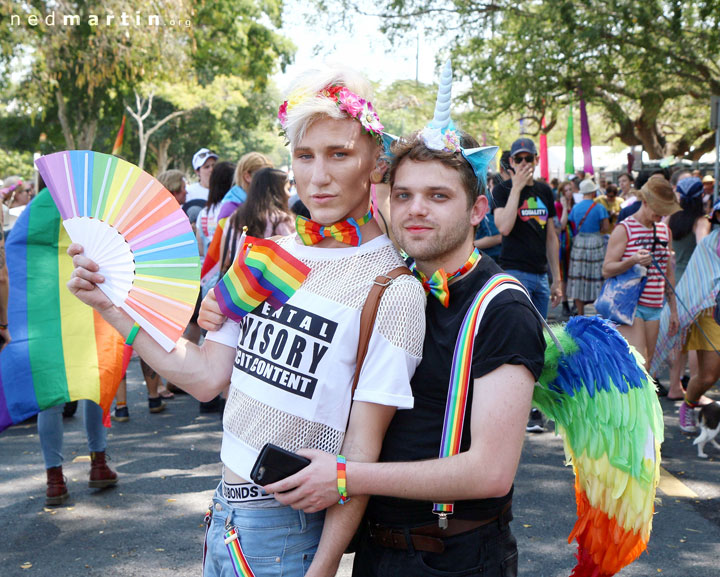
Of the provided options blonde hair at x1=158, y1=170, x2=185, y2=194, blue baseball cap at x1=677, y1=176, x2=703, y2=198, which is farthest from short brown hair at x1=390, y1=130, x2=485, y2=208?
blue baseball cap at x1=677, y1=176, x2=703, y2=198

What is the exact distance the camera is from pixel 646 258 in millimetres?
6051

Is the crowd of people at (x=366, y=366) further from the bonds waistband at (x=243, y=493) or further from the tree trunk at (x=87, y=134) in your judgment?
the tree trunk at (x=87, y=134)

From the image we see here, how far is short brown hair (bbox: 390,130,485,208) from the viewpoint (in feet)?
6.00

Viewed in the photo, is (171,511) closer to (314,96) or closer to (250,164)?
(250,164)

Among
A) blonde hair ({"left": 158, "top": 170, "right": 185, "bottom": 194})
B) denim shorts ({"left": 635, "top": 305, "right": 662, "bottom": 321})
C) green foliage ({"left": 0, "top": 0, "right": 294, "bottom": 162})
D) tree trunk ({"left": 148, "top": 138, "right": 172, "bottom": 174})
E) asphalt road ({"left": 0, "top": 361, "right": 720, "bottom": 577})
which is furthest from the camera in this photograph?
tree trunk ({"left": 148, "top": 138, "right": 172, "bottom": 174})

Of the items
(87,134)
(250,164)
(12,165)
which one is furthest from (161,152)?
(250,164)


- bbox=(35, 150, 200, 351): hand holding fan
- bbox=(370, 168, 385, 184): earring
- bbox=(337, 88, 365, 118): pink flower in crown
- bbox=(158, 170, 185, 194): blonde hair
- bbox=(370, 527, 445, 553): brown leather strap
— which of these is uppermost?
bbox=(158, 170, 185, 194): blonde hair

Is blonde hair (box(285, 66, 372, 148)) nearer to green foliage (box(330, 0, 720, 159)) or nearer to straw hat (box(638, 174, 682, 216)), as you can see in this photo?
straw hat (box(638, 174, 682, 216))

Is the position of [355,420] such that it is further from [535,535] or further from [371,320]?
[535,535]

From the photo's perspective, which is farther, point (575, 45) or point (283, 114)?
point (575, 45)

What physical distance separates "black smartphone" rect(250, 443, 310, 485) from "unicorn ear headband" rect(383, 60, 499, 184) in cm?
77

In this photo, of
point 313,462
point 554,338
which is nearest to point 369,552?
point 313,462

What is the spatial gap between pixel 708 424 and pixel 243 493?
4.37 meters

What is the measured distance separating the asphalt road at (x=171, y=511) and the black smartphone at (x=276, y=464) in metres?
2.31
